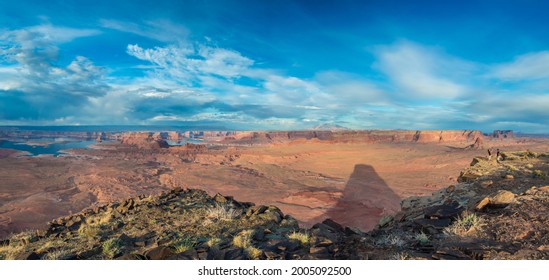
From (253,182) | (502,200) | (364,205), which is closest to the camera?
(502,200)

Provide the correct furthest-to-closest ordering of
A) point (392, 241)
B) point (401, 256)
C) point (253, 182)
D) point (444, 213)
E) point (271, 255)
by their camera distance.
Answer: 1. point (253, 182)
2. point (444, 213)
3. point (392, 241)
4. point (271, 255)
5. point (401, 256)

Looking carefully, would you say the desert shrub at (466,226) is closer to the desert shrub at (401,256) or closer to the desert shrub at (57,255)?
the desert shrub at (401,256)

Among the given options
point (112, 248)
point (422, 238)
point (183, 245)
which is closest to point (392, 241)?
point (422, 238)

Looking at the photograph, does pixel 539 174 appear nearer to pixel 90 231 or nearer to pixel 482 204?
pixel 482 204

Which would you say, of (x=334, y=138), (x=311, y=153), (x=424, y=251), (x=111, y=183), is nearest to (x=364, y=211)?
(x=424, y=251)

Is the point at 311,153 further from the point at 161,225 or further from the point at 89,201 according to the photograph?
the point at 161,225

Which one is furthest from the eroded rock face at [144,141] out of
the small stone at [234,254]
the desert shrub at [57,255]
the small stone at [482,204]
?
the small stone at [482,204]
